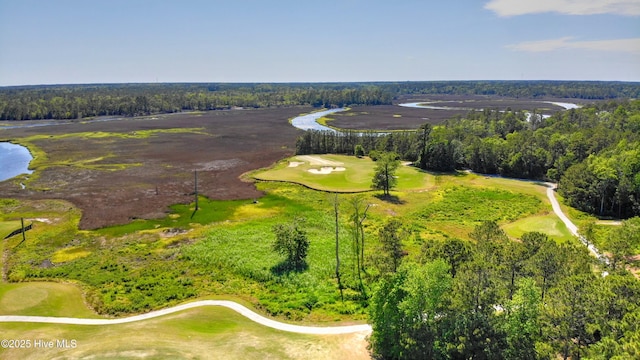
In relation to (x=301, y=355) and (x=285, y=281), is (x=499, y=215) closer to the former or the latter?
(x=285, y=281)

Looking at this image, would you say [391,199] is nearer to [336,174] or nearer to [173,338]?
[336,174]

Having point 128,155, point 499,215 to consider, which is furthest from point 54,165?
point 499,215

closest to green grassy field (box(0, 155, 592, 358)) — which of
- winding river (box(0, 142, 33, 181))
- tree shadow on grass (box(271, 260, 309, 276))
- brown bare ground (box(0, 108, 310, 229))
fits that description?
tree shadow on grass (box(271, 260, 309, 276))

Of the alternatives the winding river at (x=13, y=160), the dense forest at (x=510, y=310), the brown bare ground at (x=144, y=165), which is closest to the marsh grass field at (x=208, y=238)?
the brown bare ground at (x=144, y=165)

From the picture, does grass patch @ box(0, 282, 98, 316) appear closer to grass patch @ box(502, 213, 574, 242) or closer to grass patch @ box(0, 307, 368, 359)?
grass patch @ box(0, 307, 368, 359)

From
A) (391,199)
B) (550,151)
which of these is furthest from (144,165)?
(550,151)

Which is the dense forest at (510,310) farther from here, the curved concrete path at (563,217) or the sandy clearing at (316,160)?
the sandy clearing at (316,160)
